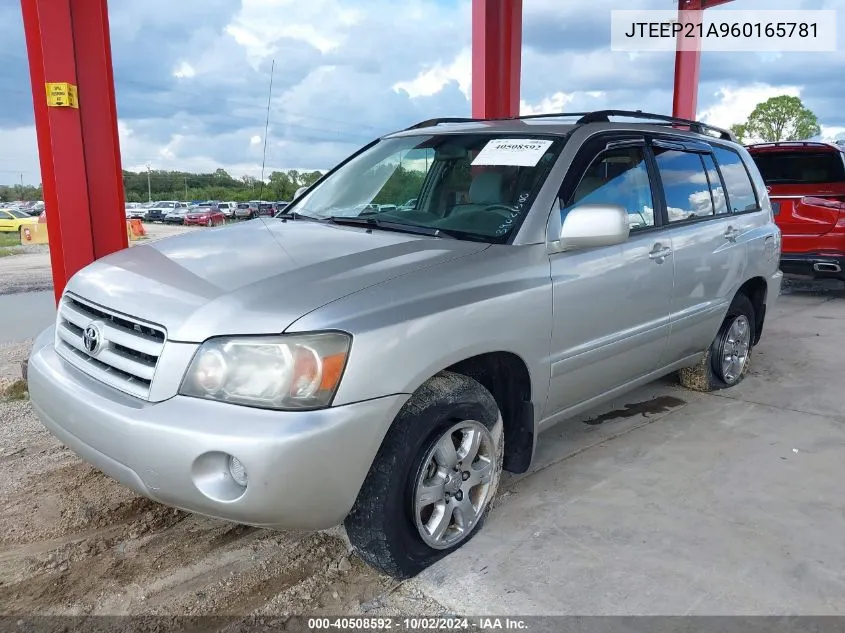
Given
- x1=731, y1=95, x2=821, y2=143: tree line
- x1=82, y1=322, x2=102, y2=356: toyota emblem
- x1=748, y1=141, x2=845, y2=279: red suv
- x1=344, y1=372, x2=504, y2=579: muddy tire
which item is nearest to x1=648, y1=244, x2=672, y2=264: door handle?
x1=344, y1=372, x2=504, y2=579: muddy tire

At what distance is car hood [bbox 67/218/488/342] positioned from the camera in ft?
7.07

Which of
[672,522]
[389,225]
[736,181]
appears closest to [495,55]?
[736,181]

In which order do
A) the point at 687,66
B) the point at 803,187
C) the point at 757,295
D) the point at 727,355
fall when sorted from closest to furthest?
the point at 727,355
the point at 757,295
the point at 803,187
the point at 687,66

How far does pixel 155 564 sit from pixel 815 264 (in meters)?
7.97

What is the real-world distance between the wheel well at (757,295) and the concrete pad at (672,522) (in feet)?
2.41

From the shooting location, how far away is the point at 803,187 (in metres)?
8.11

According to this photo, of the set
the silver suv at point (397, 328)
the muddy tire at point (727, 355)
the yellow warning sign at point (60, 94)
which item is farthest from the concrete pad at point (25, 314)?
the muddy tire at point (727, 355)

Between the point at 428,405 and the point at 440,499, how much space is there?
0.42 meters

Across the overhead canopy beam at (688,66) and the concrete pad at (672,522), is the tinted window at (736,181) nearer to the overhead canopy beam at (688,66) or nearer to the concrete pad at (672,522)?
the concrete pad at (672,522)

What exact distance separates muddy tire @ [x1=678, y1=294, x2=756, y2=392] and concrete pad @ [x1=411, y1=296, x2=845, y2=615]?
21 centimetres

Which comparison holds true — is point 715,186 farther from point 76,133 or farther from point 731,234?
point 76,133

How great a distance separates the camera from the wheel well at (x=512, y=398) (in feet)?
9.13

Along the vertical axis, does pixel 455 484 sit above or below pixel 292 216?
below

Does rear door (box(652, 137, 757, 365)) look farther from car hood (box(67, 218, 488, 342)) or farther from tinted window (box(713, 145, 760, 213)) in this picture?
car hood (box(67, 218, 488, 342))
